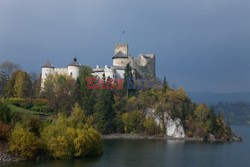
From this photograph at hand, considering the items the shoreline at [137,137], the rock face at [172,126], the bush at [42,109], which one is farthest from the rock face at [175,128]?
the bush at [42,109]

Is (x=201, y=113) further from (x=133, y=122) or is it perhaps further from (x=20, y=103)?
(x=20, y=103)

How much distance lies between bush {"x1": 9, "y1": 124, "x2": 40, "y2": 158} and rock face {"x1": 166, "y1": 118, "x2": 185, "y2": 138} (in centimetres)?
3479

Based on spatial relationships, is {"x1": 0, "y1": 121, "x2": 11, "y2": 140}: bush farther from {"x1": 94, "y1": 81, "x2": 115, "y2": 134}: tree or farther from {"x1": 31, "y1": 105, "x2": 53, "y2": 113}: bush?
{"x1": 94, "y1": 81, "x2": 115, "y2": 134}: tree

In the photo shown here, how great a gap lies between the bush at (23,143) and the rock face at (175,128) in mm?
34787

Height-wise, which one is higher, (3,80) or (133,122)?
(3,80)

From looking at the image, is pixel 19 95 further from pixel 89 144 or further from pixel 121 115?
pixel 89 144

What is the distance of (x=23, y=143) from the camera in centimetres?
3591

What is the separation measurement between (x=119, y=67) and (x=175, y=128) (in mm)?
17052

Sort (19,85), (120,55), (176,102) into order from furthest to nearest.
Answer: (120,55) → (176,102) → (19,85)

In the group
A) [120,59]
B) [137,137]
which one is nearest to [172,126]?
[137,137]

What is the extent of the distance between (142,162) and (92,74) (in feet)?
132

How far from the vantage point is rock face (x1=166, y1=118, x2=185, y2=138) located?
6743 cm

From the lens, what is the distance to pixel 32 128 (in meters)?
40.1

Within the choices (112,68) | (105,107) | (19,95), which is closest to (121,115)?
(105,107)
